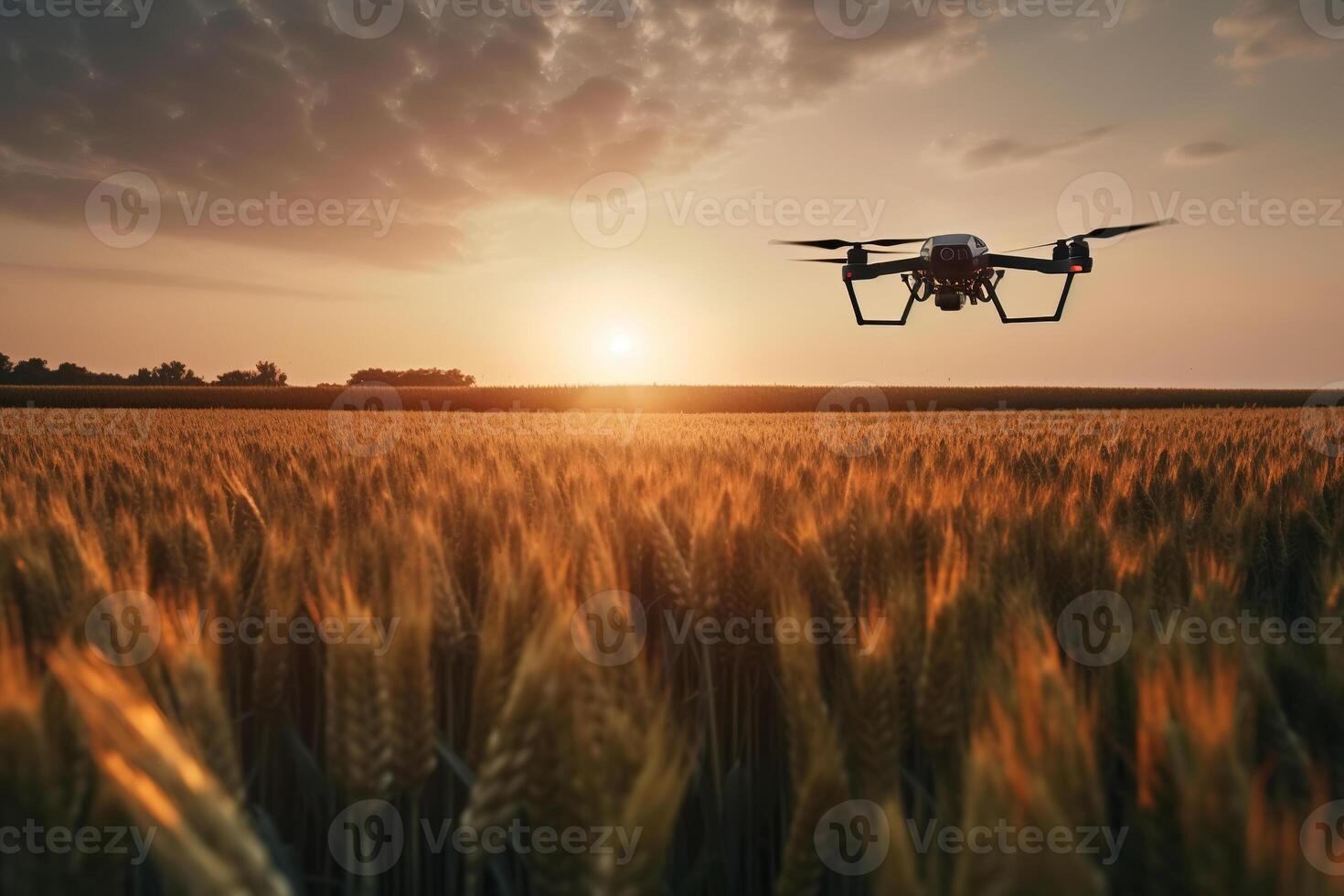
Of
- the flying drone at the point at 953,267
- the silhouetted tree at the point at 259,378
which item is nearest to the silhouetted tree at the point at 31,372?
the silhouetted tree at the point at 259,378

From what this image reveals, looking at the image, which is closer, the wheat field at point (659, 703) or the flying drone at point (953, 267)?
the wheat field at point (659, 703)

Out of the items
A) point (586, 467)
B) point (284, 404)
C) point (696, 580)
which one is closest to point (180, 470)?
point (586, 467)

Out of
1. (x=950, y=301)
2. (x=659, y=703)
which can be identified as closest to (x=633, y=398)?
(x=950, y=301)

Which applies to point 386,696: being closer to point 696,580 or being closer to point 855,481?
point 696,580

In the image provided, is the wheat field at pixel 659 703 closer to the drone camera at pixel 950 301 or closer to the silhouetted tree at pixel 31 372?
the drone camera at pixel 950 301

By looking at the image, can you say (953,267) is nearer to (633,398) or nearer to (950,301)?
(950,301)

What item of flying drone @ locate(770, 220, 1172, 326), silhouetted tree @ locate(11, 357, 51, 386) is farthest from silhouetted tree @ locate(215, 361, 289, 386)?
flying drone @ locate(770, 220, 1172, 326)
